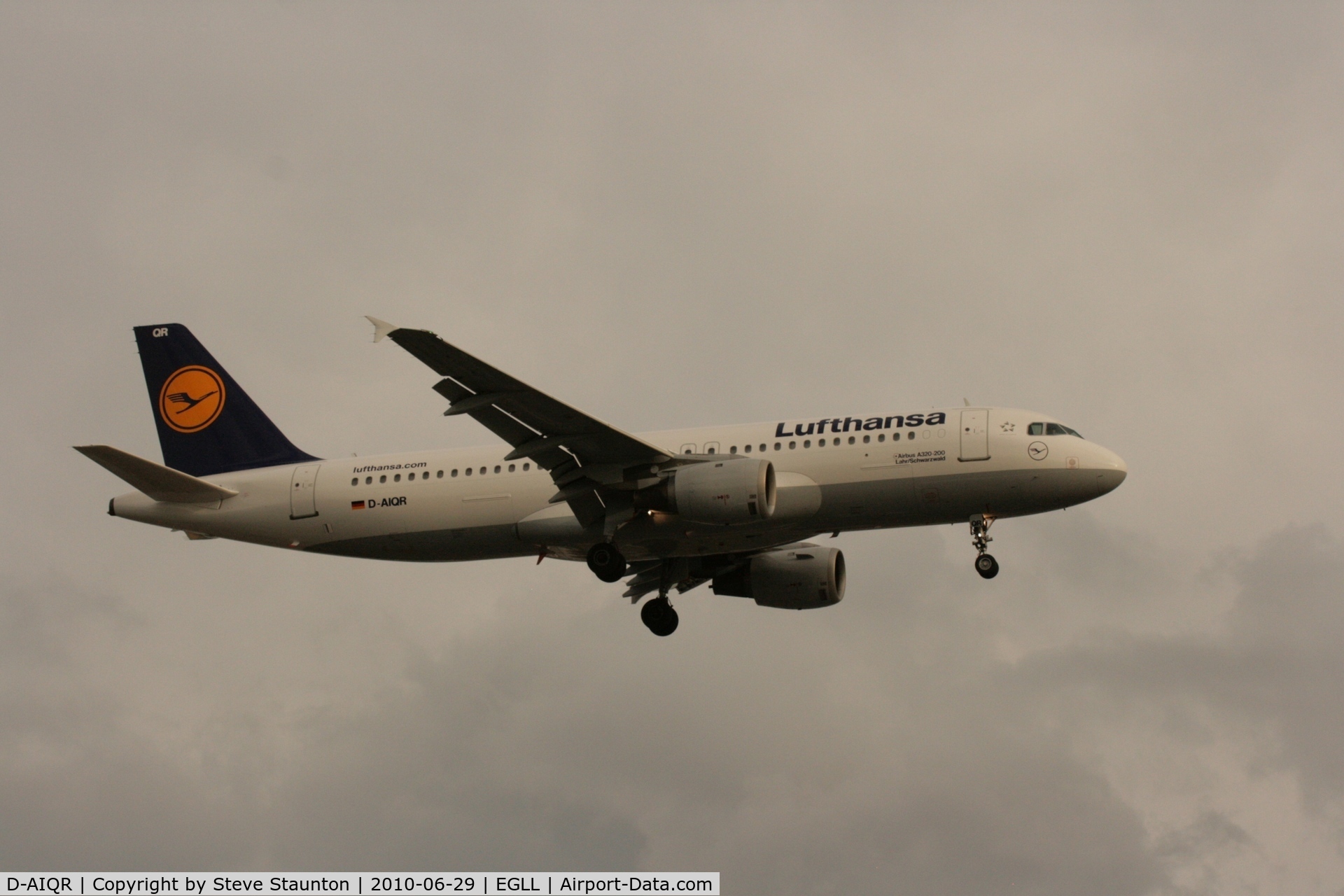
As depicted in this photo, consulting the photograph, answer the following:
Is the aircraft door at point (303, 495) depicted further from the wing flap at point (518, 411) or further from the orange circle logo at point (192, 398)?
the wing flap at point (518, 411)

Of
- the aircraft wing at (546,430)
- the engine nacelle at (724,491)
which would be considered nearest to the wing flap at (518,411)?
the aircraft wing at (546,430)

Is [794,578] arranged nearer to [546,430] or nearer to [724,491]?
[724,491]

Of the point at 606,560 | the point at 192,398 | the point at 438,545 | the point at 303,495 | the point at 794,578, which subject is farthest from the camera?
the point at 192,398

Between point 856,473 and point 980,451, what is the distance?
2963 mm

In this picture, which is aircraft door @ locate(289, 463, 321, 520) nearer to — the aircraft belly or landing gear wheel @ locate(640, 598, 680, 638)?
the aircraft belly

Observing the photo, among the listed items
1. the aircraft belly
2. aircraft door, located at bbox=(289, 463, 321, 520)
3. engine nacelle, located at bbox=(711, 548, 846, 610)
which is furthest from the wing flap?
engine nacelle, located at bbox=(711, 548, 846, 610)

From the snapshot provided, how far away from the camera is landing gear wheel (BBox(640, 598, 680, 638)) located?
137 feet

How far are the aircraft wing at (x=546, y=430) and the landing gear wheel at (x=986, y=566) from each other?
780 cm

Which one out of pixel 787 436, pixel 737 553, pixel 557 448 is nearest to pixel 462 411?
pixel 557 448

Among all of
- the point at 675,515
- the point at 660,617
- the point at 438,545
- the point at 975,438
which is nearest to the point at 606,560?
the point at 675,515

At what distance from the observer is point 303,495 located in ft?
128

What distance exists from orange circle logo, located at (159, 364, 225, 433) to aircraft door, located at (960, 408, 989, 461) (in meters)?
20.8

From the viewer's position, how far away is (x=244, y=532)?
39219 mm

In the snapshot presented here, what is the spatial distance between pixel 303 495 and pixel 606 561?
8.65 meters
